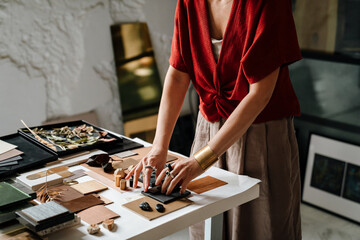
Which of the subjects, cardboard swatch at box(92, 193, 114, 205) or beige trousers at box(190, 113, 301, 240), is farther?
beige trousers at box(190, 113, 301, 240)

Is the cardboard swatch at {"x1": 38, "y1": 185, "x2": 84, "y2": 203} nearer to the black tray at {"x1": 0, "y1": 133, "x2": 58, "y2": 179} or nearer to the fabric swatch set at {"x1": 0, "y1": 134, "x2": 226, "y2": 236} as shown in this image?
the fabric swatch set at {"x1": 0, "y1": 134, "x2": 226, "y2": 236}

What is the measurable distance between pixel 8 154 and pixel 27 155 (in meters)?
0.06

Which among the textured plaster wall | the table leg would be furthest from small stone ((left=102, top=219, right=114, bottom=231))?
the textured plaster wall

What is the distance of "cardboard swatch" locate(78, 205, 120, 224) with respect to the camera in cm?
116

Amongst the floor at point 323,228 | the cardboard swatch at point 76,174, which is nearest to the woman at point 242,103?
the cardboard swatch at point 76,174

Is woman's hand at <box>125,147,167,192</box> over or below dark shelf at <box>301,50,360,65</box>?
below

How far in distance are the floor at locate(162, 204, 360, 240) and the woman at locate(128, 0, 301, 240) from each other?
1236mm

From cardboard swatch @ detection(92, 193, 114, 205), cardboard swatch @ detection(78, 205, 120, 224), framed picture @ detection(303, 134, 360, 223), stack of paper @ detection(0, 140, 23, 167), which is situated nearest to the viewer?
cardboard swatch @ detection(78, 205, 120, 224)

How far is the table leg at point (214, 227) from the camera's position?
144cm

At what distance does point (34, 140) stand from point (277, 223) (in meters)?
0.97

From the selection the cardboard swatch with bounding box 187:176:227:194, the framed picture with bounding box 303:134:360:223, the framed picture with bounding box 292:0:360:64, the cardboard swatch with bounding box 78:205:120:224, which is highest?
the framed picture with bounding box 292:0:360:64

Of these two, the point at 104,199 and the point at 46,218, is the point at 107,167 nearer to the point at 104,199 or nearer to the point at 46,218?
the point at 104,199

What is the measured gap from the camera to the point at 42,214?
3.58 feet

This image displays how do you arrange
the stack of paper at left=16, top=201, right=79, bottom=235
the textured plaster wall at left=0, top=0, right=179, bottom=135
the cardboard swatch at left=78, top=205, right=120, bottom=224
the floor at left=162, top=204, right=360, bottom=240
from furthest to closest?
the floor at left=162, top=204, right=360, bottom=240
the textured plaster wall at left=0, top=0, right=179, bottom=135
the cardboard swatch at left=78, top=205, right=120, bottom=224
the stack of paper at left=16, top=201, right=79, bottom=235
